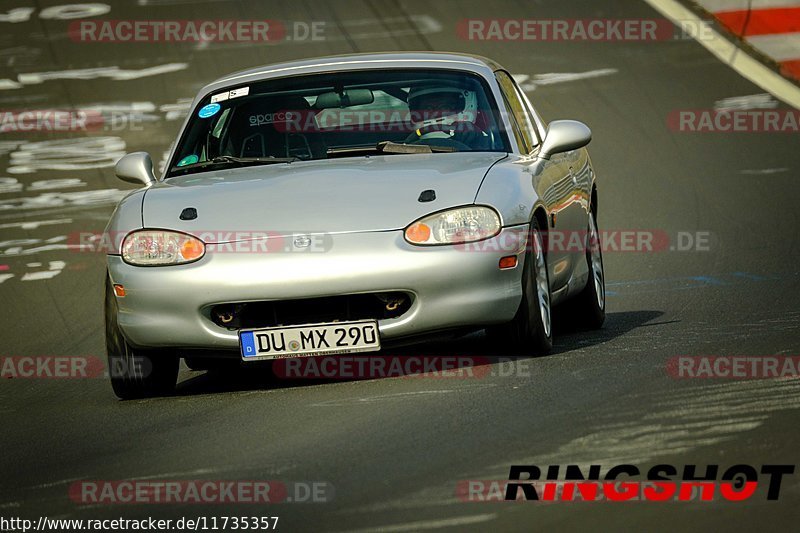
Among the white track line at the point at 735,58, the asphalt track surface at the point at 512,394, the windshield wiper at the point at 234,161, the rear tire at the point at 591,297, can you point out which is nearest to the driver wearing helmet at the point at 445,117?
the windshield wiper at the point at 234,161

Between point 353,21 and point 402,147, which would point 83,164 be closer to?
point 353,21

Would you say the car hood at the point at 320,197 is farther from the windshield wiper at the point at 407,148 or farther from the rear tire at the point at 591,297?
the rear tire at the point at 591,297

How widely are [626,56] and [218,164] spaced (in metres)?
11.7

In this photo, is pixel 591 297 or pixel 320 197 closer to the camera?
pixel 320 197

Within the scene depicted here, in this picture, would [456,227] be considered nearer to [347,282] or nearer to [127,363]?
[347,282]

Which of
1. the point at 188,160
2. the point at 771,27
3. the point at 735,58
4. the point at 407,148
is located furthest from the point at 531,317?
the point at 735,58

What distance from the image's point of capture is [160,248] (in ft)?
22.6

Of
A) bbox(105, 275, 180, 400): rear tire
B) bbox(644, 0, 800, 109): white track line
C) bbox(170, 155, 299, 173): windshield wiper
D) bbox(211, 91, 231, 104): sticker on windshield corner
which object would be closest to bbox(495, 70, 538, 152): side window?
bbox(170, 155, 299, 173): windshield wiper

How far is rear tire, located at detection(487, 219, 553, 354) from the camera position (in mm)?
6918

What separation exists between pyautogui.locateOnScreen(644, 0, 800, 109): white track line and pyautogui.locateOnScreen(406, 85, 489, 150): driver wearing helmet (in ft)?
29.6

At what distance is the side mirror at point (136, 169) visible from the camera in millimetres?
7926

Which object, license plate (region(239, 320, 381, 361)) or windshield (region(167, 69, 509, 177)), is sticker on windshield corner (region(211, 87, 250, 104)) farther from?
license plate (region(239, 320, 381, 361))

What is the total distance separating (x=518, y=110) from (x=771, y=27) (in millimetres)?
10060

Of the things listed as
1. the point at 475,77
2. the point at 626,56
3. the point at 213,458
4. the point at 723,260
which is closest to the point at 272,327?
the point at 213,458
